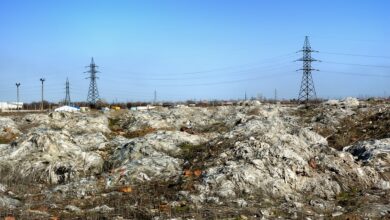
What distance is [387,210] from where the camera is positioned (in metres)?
11.1

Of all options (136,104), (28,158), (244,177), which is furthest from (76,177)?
(136,104)

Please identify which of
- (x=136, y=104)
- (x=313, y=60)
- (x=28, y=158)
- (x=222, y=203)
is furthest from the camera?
(x=136, y=104)

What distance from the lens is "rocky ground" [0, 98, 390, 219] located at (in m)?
11.3

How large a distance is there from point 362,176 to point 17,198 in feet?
32.6

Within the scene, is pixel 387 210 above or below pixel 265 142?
below

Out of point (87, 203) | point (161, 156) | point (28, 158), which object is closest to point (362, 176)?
point (161, 156)

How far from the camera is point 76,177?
15.5 m

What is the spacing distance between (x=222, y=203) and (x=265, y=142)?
3.54 metres

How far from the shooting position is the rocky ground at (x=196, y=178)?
37.1ft

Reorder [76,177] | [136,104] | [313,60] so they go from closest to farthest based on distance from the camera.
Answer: [76,177] < [313,60] < [136,104]

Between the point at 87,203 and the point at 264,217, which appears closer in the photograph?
the point at 264,217

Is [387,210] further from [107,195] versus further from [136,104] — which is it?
[136,104]

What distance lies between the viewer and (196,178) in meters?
13.3

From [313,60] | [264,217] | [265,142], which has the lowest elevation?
[264,217]
